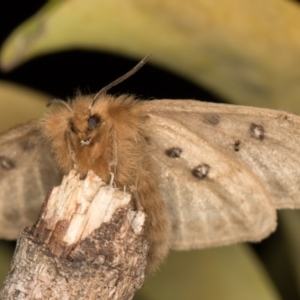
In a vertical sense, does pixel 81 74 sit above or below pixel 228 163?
above

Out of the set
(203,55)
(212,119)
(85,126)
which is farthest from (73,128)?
(203,55)

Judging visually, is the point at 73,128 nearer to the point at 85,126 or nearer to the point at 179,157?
the point at 85,126

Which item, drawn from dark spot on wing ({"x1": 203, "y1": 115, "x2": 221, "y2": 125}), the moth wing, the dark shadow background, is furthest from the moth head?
the dark shadow background

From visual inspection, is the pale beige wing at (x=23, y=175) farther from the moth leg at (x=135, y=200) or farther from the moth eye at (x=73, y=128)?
the moth leg at (x=135, y=200)

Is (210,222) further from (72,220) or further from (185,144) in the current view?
(72,220)

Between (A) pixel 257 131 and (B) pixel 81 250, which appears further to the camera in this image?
(A) pixel 257 131

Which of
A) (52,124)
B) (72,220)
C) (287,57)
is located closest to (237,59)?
(287,57)

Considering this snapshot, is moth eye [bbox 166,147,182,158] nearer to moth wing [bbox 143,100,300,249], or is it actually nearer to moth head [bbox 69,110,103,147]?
moth wing [bbox 143,100,300,249]
